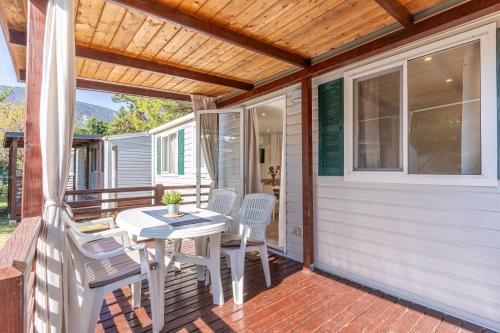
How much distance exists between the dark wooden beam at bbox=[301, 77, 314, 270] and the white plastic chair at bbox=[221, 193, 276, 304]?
47cm

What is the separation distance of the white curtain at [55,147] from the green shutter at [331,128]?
8.73ft

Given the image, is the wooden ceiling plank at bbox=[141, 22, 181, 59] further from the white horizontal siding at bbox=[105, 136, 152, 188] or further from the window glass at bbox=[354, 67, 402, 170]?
the white horizontal siding at bbox=[105, 136, 152, 188]

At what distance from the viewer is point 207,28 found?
2.45 m

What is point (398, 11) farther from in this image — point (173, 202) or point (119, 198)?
point (119, 198)

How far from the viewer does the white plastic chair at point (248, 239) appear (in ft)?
8.73

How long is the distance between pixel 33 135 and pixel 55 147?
6.9 inches

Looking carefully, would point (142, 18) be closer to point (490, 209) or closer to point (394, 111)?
point (394, 111)

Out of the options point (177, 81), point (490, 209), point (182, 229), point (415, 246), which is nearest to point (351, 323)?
point (415, 246)

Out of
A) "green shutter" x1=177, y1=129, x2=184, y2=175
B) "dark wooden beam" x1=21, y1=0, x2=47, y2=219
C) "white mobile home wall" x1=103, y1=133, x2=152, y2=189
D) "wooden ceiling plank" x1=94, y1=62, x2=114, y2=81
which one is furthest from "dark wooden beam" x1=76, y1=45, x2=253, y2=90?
"white mobile home wall" x1=103, y1=133, x2=152, y2=189

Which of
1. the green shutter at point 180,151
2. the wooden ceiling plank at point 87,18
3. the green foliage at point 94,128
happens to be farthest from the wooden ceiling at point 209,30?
the green foliage at point 94,128

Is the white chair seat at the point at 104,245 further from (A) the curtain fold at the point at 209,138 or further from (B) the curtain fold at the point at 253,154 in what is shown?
(B) the curtain fold at the point at 253,154

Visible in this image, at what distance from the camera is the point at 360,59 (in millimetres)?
2891

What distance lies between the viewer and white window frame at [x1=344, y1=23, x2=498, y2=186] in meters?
2.15

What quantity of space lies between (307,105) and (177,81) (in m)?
2.03
